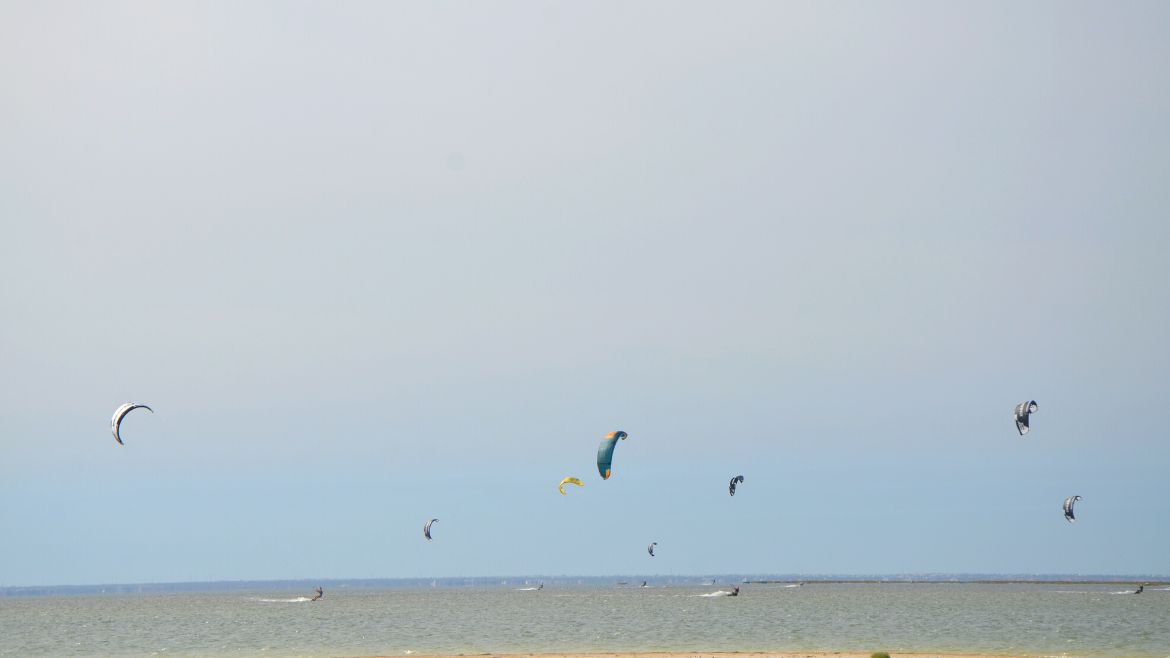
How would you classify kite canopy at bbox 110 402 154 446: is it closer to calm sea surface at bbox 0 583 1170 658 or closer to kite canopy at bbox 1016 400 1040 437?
calm sea surface at bbox 0 583 1170 658

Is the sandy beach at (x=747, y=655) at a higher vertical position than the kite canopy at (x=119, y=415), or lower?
lower

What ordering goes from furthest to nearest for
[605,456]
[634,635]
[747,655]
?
[634,635] → [605,456] → [747,655]

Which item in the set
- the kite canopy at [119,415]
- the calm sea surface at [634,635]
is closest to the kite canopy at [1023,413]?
the calm sea surface at [634,635]

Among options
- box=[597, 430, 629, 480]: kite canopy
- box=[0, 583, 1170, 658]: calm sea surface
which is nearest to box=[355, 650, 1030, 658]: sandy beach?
box=[0, 583, 1170, 658]: calm sea surface

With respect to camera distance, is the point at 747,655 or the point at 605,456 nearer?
the point at 747,655

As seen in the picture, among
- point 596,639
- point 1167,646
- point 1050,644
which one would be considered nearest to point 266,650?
point 596,639

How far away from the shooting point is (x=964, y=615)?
7544 centimetres

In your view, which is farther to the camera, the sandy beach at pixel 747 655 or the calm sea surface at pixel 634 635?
the calm sea surface at pixel 634 635

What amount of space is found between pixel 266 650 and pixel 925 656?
2424 cm

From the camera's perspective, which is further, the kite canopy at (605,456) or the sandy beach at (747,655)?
the kite canopy at (605,456)

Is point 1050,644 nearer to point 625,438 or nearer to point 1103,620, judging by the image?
point 625,438

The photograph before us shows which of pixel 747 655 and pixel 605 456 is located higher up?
pixel 605 456

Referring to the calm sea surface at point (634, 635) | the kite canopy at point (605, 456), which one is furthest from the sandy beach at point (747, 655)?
the kite canopy at point (605, 456)

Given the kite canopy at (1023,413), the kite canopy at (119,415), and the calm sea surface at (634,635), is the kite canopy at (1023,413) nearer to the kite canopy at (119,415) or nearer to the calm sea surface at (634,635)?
the calm sea surface at (634,635)
